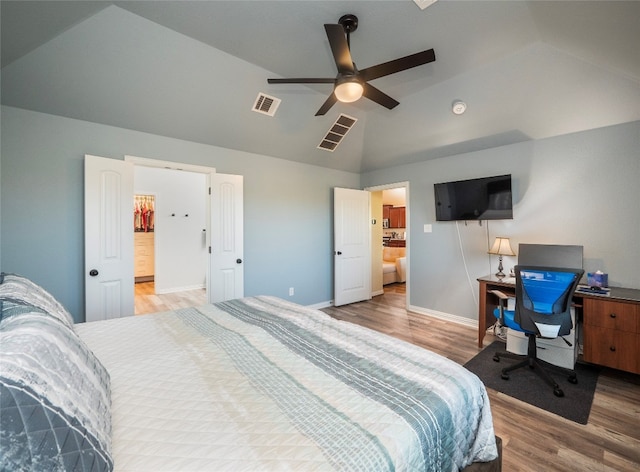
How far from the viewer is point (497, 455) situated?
1.24 meters

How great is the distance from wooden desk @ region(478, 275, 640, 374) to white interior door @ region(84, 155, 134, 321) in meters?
4.53

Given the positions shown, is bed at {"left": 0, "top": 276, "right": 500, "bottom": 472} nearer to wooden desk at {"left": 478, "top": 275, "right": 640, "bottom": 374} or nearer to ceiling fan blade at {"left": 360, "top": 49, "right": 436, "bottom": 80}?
ceiling fan blade at {"left": 360, "top": 49, "right": 436, "bottom": 80}

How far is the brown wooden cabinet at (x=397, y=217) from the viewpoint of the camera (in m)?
8.76

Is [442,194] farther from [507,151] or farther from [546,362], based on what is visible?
[546,362]

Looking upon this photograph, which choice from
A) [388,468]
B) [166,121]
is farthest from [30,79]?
[388,468]

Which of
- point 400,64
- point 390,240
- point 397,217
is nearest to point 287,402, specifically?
point 400,64

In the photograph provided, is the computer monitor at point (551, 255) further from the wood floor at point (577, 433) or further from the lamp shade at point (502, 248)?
the wood floor at point (577, 433)

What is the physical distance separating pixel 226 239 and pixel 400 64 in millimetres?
2785

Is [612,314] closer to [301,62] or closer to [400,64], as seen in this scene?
[400,64]

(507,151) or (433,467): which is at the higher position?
(507,151)

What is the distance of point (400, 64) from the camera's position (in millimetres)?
1958

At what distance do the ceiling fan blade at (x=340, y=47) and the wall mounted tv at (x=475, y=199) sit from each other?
2.54 m

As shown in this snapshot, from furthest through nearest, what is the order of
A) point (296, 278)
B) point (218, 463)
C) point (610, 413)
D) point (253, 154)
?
point (296, 278), point (253, 154), point (610, 413), point (218, 463)

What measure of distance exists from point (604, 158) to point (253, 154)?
410cm
